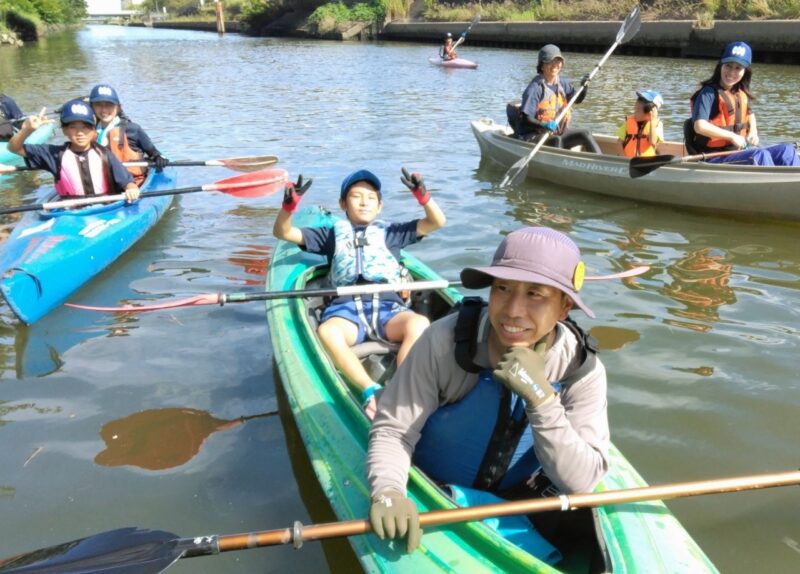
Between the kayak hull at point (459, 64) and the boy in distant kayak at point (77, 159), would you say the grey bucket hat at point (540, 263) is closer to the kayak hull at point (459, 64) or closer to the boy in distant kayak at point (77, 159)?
the boy in distant kayak at point (77, 159)

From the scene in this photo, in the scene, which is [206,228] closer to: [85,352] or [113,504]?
[85,352]

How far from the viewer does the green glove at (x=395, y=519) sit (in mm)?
2139

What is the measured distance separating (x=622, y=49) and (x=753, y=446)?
26.4 meters

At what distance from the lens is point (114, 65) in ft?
92.7

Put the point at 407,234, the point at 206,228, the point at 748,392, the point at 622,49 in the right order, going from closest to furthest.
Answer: the point at 748,392 → the point at 407,234 → the point at 206,228 → the point at 622,49

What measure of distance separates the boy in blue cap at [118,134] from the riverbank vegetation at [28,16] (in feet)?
138

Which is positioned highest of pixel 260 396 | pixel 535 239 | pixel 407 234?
pixel 535 239

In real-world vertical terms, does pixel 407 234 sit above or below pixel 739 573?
above

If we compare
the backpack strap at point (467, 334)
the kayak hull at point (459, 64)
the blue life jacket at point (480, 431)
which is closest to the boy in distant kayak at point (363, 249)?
the blue life jacket at point (480, 431)

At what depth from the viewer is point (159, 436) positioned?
12.7ft

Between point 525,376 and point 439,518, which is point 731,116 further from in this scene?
point 439,518

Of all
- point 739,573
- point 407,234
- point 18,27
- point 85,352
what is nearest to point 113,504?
point 85,352

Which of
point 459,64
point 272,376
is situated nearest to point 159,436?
point 272,376

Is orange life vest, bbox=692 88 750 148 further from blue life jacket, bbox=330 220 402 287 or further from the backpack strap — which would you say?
the backpack strap
